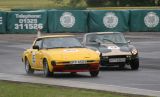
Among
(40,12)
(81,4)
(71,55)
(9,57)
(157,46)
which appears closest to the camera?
(71,55)

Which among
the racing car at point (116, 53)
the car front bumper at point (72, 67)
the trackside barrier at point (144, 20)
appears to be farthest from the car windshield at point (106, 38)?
the trackside barrier at point (144, 20)

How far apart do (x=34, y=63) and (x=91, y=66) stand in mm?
2321

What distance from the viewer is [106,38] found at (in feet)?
76.5

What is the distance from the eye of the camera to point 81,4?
85875 mm

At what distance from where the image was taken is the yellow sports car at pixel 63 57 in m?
19.0

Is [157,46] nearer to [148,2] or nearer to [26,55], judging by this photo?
[26,55]

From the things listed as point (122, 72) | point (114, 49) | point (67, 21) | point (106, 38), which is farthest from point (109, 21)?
point (122, 72)

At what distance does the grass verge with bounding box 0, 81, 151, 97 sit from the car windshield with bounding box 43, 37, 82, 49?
13.2ft

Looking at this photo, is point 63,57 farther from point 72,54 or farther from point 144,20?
point 144,20

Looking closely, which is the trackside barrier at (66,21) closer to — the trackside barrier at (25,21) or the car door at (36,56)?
the trackside barrier at (25,21)

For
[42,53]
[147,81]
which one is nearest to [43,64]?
[42,53]

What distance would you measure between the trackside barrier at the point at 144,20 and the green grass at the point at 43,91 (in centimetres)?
3040

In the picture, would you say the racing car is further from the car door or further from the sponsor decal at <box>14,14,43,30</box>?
the sponsor decal at <box>14,14,43,30</box>

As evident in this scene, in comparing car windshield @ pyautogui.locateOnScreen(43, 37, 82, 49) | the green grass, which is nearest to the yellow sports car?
car windshield @ pyautogui.locateOnScreen(43, 37, 82, 49)
